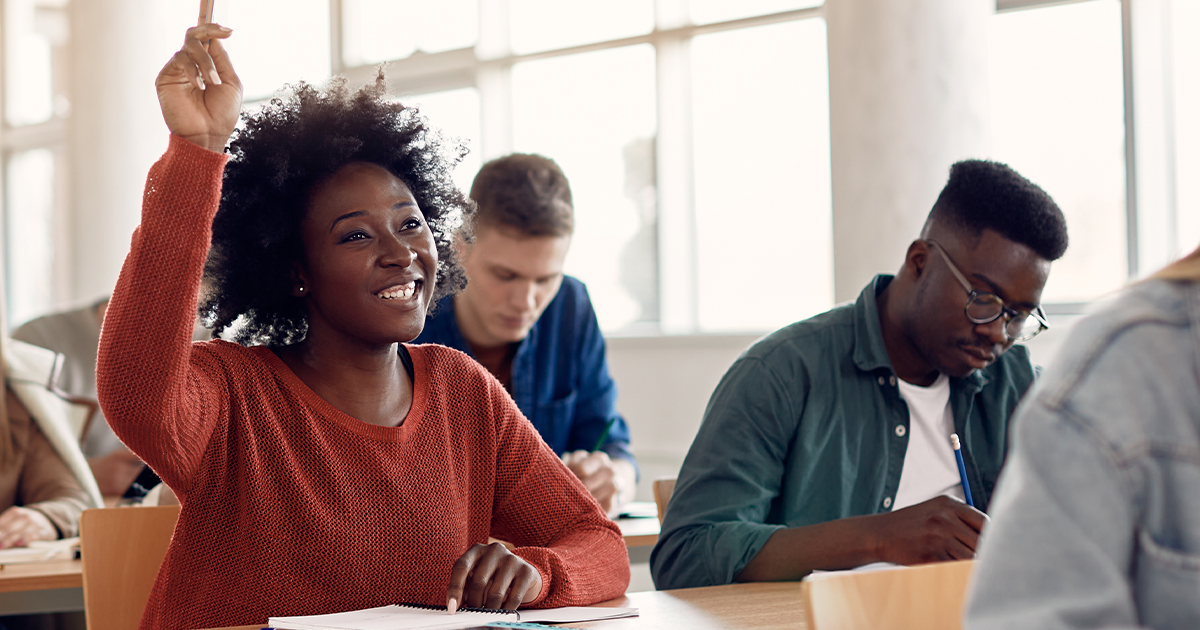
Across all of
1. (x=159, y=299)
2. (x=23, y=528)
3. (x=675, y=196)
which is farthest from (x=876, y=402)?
(x=675, y=196)

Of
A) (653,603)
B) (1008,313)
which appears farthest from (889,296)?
(653,603)

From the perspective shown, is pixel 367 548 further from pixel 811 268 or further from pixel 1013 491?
pixel 811 268

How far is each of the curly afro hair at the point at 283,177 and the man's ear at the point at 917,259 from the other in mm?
919

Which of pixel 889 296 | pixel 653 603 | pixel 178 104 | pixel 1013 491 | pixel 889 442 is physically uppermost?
pixel 178 104

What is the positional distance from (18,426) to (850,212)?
106 inches

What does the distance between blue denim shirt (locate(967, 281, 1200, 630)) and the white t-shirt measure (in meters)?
1.35

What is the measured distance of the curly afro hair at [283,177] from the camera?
1565 mm

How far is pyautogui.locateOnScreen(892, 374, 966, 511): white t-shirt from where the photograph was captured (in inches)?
77.5

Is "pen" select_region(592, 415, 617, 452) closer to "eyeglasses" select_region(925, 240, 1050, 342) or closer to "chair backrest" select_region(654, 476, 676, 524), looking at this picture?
"chair backrest" select_region(654, 476, 676, 524)

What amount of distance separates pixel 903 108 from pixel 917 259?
1798mm

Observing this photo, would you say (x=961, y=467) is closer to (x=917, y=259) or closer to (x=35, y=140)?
(x=917, y=259)

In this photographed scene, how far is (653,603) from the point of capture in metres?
1.47

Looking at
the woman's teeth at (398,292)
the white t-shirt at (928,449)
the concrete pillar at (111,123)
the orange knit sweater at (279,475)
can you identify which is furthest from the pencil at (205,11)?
the concrete pillar at (111,123)

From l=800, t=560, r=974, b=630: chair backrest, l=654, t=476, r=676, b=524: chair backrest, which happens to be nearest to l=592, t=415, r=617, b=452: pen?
l=654, t=476, r=676, b=524: chair backrest
